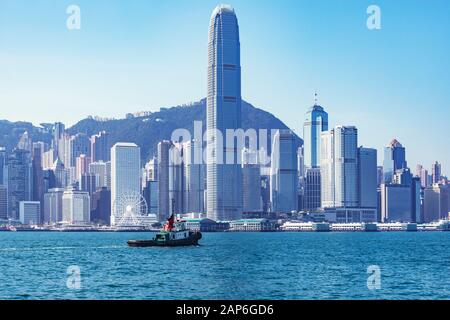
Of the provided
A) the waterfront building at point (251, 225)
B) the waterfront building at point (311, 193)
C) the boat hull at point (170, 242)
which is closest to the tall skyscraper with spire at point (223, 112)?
the waterfront building at point (251, 225)

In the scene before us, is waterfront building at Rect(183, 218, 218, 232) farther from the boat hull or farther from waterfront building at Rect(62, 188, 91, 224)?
the boat hull

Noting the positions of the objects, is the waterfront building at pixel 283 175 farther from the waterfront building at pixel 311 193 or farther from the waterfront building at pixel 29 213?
the waterfront building at pixel 29 213

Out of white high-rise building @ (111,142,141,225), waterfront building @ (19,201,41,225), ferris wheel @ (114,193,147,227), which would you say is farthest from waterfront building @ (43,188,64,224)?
white high-rise building @ (111,142,141,225)

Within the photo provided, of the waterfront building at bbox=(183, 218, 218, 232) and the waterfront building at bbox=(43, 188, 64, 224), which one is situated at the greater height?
the waterfront building at bbox=(43, 188, 64, 224)

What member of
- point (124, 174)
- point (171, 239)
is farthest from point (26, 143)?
point (171, 239)

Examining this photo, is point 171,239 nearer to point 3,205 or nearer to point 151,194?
point 151,194
